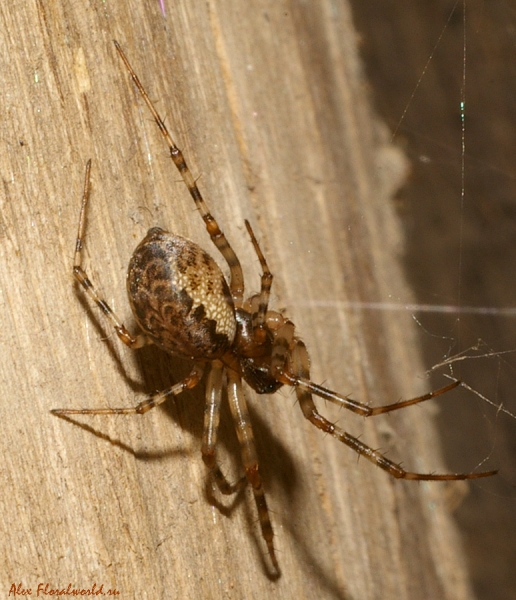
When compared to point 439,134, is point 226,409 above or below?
below

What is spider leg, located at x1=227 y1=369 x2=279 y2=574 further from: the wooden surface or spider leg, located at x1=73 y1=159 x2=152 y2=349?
spider leg, located at x1=73 y1=159 x2=152 y2=349

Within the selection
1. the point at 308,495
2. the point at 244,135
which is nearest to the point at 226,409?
the point at 308,495

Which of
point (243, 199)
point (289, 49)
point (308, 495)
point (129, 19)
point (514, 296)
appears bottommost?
point (308, 495)

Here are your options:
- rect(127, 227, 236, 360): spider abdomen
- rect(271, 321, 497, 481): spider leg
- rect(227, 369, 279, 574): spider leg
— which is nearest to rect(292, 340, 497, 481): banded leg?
rect(271, 321, 497, 481): spider leg

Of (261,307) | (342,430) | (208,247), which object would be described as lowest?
(342,430)

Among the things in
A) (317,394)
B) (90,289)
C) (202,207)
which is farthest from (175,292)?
(317,394)

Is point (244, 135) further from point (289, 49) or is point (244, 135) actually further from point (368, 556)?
point (368, 556)

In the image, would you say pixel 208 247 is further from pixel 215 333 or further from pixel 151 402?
pixel 151 402
